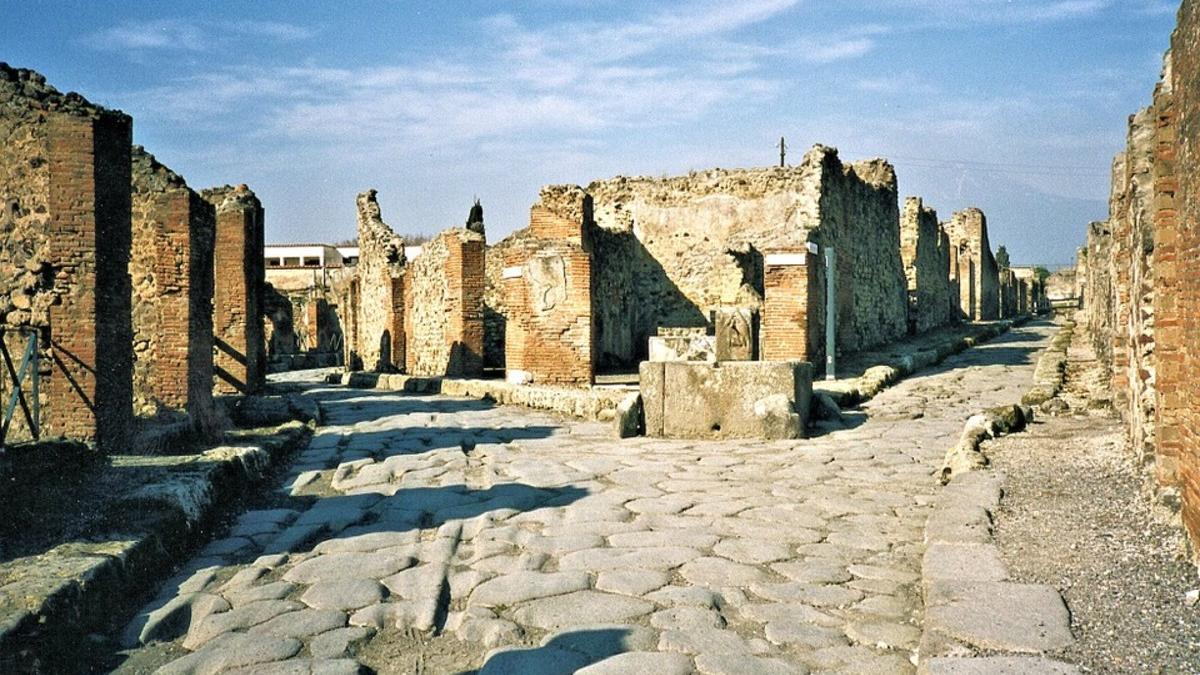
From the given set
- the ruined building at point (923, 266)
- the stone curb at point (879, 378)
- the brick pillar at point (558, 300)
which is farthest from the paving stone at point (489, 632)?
the ruined building at point (923, 266)

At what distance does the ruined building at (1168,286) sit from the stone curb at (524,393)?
15.2 ft

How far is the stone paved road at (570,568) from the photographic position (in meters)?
3.09

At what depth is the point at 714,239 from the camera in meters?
17.4

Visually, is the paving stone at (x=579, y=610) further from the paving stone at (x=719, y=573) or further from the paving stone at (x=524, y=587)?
the paving stone at (x=719, y=573)

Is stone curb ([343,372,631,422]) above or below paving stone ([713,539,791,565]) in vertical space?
above

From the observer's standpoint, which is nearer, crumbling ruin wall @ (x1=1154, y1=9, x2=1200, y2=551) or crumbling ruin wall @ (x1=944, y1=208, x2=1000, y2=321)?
crumbling ruin wall @ (x1=1154, y1=9, x2=1200, y2=551)

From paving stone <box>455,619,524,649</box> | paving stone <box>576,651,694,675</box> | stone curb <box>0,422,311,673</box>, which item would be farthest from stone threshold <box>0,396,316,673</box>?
paving stone <box>576,651,694,675</box>

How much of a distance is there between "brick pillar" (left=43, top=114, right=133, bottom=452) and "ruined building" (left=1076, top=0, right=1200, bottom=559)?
21.3 feet

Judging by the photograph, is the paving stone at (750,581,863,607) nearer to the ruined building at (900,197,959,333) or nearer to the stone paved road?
the stone paved road

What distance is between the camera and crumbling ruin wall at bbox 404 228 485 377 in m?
15.3

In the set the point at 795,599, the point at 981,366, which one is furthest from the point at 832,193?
the point at 795,599

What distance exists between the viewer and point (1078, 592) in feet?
10.5

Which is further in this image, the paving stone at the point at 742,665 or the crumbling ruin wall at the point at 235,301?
the crumbling ruin wall at the point at 235,301

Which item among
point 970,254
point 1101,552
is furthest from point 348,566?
point 970,254
